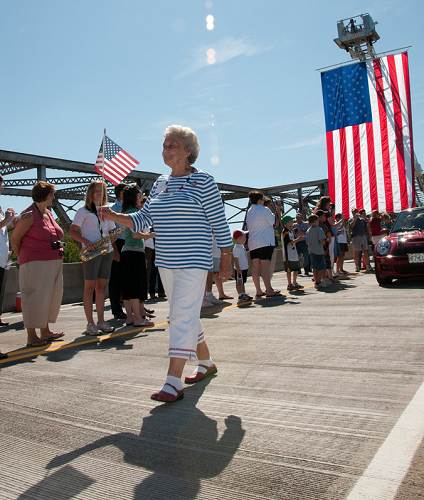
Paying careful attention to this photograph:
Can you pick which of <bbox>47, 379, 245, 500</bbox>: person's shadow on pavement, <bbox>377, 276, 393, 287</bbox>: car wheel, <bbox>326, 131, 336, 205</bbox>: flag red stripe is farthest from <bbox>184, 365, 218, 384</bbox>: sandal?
<bbox>326, 131, 336, 205</bbox>: flag red stripe

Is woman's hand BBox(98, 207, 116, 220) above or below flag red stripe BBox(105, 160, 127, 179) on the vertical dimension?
below

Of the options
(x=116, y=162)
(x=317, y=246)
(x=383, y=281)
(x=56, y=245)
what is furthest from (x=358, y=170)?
(x=56, y=245)

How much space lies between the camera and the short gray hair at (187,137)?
3.38 metres

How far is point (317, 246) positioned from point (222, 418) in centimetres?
746

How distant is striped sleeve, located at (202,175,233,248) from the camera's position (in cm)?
337

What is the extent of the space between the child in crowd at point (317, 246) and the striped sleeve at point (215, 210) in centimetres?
660

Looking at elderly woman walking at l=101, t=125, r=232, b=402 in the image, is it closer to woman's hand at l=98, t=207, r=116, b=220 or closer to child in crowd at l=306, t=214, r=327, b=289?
woman's hand at l=98, t=207, r=116, b=220

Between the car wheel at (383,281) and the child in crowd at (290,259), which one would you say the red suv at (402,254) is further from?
the child in crowd at (290,259)

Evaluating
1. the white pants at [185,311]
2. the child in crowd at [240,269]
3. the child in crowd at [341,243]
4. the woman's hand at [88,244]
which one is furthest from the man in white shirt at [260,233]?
the white pants at [185,311]

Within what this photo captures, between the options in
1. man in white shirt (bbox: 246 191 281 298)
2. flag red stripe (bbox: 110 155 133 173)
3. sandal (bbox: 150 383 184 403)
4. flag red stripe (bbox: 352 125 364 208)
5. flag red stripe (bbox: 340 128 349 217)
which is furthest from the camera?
flag red stripe (bbox: 340 128 349 217)

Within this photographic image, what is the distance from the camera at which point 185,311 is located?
3.21m

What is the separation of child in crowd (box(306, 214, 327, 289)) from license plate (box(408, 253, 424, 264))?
5.47 ft

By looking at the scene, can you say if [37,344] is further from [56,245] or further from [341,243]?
[341,243]

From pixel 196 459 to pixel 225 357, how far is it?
1.99 m
